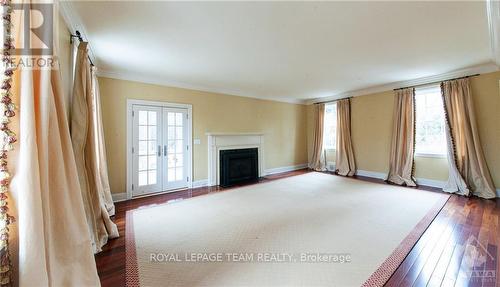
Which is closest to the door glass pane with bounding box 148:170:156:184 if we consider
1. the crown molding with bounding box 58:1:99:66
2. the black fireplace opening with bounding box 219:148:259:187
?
the black fireplace opening with bounding box 219:148:259:187

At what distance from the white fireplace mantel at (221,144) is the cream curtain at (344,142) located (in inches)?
102

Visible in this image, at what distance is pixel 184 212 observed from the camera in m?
3.28

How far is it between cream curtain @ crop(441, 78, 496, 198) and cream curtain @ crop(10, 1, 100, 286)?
6.17 m

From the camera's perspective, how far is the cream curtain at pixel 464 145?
3.91m

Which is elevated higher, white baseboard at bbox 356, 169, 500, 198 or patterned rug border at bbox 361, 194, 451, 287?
white baseboard at bbox 356, 169, 500, 198

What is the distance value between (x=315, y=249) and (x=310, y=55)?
283cm

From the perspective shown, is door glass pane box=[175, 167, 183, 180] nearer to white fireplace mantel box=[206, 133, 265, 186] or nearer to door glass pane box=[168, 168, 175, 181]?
door glass pane box=[168, 168, 175, 181]

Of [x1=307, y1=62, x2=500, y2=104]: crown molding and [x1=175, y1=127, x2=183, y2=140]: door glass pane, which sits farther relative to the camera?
[x1=175, y1=127, x2=183, y2=140]: door glass pane

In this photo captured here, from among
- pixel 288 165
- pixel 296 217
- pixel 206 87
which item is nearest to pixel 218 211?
pixel 296 217

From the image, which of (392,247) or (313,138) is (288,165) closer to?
(313,138)

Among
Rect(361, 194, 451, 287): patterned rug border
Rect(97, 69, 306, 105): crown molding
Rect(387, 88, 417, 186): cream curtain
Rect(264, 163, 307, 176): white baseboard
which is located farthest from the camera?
Rect(264, 163, 307, 176): white baseboard

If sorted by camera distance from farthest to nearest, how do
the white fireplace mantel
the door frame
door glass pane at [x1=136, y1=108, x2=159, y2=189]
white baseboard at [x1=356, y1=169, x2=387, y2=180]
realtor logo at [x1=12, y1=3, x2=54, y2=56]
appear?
white baseboard at [x1=356, y1=169, x2=387, y2=180]
the white fireplace mantel
door glass pane at [x1=136, y1=108, x2=159, y2=189]
the door frame
realtor logo at [x1=12, y1=3, x2=54, y2=56]

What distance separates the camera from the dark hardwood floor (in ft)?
5.80

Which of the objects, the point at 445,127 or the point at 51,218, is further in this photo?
the point at 445,127
